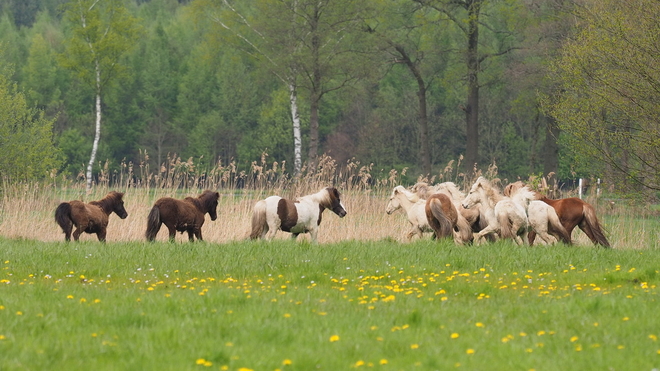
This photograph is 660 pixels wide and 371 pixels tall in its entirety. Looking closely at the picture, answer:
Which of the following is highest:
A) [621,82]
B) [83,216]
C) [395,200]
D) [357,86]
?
[357,86]

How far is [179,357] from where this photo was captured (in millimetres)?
6172

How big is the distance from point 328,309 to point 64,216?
8.06 m

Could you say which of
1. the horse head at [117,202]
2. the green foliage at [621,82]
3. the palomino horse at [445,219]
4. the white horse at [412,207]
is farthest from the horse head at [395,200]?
the green foliage at [621,82]

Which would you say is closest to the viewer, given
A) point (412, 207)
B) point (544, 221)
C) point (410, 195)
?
point (544, 221)

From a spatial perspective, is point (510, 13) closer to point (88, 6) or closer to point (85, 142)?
point (88, 6)

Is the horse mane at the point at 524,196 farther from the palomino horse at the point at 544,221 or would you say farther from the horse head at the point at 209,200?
the horse head at the point at 209,200

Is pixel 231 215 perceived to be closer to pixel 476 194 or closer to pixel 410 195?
pixel 410 195

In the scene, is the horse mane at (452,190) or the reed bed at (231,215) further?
the reed bed at (231,215)

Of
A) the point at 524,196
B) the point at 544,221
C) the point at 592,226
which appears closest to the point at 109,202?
the point at 524,196

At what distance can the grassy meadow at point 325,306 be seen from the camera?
6.20 meters

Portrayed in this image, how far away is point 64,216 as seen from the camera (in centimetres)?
1469

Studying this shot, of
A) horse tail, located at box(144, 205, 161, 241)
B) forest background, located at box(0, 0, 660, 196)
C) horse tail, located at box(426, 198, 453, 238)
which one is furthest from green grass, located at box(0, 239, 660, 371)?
forest background, located at box(0, 0, 660, 196)

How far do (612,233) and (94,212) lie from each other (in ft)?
35.6

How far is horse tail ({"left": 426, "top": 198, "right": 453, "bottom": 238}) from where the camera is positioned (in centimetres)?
1424
